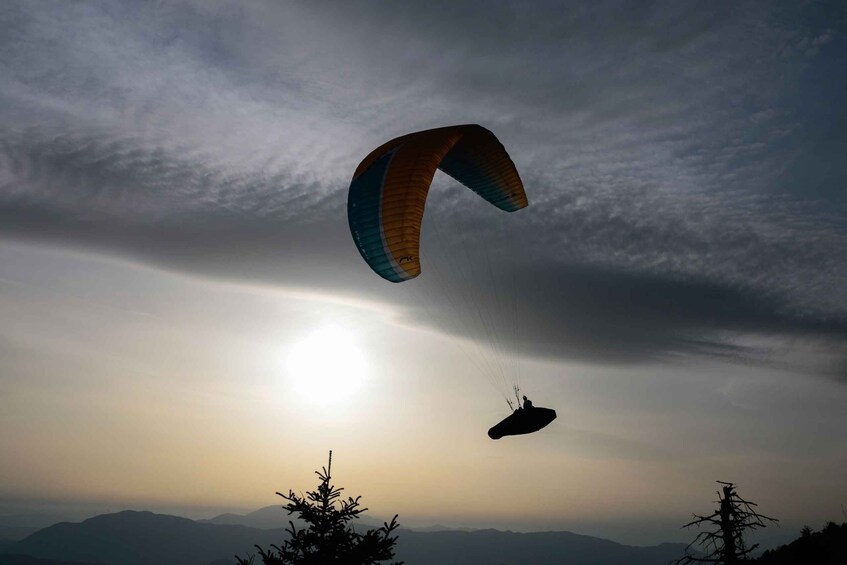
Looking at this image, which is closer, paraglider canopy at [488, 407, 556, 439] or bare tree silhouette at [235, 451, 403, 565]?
bare tree silhouette at [235, 451, 403, 565]

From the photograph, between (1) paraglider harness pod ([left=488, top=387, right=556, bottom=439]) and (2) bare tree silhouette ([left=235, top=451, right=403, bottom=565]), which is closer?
(2) bare tree silhouette ([left=235, top=451, right=403, bottom=565])

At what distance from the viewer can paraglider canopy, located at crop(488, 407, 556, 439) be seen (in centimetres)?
2408

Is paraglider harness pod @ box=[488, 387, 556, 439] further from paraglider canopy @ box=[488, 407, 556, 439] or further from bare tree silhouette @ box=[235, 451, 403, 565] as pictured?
bare tree silhouette @ box=[235, 451, 403, 565]

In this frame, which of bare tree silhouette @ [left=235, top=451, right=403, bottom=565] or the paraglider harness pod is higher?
the paraglider harness pod

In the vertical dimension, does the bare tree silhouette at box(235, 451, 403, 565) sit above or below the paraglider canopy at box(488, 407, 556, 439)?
below

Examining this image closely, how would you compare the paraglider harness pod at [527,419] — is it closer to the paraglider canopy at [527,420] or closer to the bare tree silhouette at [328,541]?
the paraglider canopy at [527,420]

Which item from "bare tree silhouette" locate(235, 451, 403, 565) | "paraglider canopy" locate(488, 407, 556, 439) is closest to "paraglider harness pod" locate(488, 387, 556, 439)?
"paraglider canopy" locate(488, 407, 556, 439)

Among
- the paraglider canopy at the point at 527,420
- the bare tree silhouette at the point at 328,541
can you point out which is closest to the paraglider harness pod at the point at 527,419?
the paraglider canopy at the point at 527,420

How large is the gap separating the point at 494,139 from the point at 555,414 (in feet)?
43.3

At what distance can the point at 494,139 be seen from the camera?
97.5ft

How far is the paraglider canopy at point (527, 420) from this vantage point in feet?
79.0

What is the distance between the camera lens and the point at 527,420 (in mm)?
24062

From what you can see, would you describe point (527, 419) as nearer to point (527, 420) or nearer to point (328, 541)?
point (527, 420)

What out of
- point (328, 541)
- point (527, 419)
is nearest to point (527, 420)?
point (527, 419)
